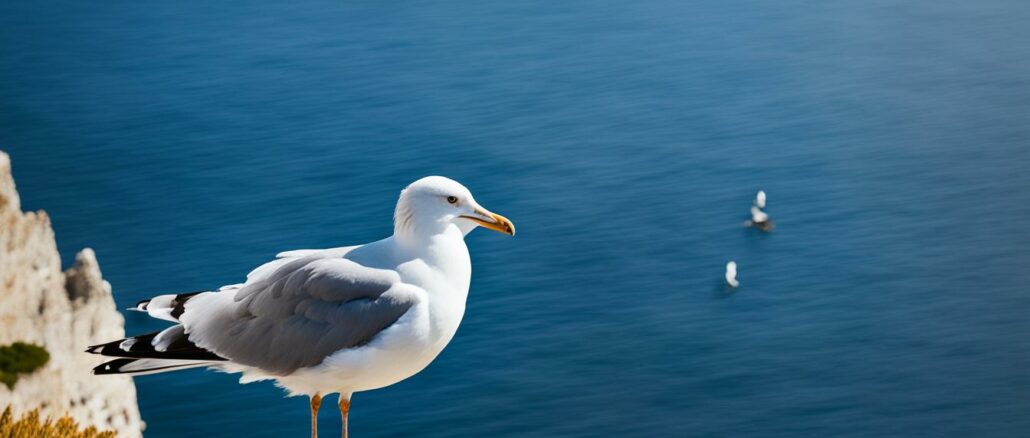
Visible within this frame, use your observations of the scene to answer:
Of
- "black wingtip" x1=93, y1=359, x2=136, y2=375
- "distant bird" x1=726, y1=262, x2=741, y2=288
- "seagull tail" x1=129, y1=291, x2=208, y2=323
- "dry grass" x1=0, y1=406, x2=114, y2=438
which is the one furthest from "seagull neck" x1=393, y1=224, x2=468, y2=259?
"distant bird" x1=726, y1=262, x2=741, y2=288

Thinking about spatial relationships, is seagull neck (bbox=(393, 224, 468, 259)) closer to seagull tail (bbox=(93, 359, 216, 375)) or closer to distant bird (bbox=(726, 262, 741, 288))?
seagull tail (bbox=(93, 359, 216, 375))

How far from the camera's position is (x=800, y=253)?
18047 mm

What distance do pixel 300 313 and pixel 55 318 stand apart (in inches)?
284

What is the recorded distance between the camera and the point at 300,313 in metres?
7.83

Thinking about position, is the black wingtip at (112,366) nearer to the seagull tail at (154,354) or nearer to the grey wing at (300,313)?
the seagull tail at (154,354)

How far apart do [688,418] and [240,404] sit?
5.23 meters

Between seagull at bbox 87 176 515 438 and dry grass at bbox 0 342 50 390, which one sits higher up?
dry grass at bbox 0 342 50 390

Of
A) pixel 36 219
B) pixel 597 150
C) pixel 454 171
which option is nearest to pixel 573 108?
pixel 597 150

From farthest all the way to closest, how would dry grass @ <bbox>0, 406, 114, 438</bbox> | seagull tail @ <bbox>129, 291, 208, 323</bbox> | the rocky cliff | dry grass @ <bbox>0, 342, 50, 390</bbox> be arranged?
the rocky cliff < dry grass @ <bbox>0, 342, 50, 390</bbox> < seagull tail @ <bbox>129, 291, 208, 323</bbox> < dry grass @ <bbox>0, 406, 114, 438</bbox>

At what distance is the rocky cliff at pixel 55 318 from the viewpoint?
13.7 m

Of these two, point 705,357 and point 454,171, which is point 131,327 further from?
point 705,357

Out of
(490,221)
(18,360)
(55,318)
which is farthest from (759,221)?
(490,221)

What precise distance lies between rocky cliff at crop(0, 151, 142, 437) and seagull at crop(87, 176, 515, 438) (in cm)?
600

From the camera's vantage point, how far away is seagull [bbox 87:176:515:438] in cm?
748
